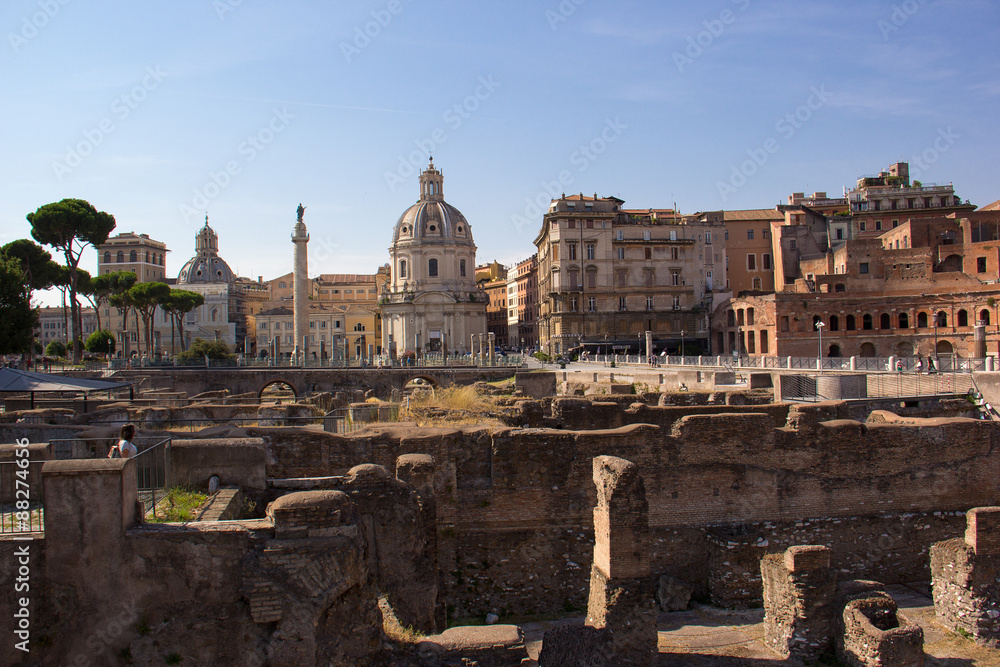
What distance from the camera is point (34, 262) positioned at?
51.5 m

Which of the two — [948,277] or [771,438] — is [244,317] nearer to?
[948,277]

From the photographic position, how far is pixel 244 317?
340 ft

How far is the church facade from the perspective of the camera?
7706cm

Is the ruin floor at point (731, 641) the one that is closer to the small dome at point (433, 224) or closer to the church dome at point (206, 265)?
the small dome at point (433, 224)

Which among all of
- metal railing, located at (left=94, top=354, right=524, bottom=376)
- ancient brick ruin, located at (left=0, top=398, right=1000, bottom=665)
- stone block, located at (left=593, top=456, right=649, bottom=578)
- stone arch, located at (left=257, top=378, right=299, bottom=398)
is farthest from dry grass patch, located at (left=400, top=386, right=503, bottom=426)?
stone arch, located at (left=257, top=378, right=299, bottom=398)

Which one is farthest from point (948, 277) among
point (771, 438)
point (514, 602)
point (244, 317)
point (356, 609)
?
point (244, 317)

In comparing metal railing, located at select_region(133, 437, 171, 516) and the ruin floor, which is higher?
metal railing, located at select_region(133, 437, 171, 516)

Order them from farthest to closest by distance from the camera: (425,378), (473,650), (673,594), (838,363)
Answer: (425,378)
(838,363)
(673,594)
(473,650)

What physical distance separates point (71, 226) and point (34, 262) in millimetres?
3854

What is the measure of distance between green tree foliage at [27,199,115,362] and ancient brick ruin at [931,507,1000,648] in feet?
182

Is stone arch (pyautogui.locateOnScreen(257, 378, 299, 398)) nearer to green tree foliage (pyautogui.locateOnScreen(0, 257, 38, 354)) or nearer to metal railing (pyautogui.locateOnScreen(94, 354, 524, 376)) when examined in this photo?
metal railing (pyautogui.locateOnScreen(94, 354, 524, 376))

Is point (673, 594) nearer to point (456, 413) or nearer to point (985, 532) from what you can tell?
point (985, 532)

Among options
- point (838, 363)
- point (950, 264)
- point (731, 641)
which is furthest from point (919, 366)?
point (950, 264)

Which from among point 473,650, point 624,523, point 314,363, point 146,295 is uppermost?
point 146,295
